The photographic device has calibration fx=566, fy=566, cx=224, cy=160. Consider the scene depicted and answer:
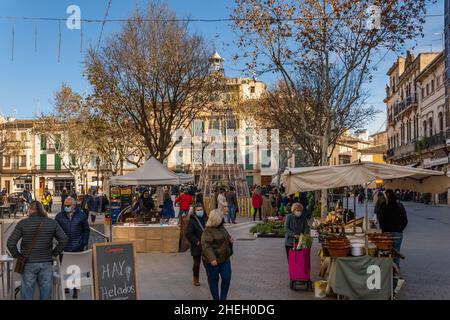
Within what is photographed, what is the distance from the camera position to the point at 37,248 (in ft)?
23.4

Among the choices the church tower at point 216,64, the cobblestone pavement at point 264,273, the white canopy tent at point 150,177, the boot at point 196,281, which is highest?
the church tower at point 216,64

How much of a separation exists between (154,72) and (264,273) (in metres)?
14.2

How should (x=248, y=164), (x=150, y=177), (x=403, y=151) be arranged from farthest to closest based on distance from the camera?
(x=248, y=164)
(x=403, y=151)
(x=150, y=177)

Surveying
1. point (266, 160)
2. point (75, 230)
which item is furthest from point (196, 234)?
point (266, 160)

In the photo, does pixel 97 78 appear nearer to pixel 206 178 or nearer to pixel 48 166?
pixel 206 178

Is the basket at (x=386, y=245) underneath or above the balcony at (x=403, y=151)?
underneath

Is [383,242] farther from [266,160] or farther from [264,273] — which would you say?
[266,160]

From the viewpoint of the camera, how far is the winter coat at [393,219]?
438 inches

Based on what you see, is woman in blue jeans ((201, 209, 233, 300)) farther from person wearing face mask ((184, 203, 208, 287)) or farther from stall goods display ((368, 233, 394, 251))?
stall goods display ((368, 233, 394, 251))

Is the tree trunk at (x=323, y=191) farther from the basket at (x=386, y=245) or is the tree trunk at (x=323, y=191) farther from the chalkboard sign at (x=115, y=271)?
the chalkboard sign at (x=115, y=271)

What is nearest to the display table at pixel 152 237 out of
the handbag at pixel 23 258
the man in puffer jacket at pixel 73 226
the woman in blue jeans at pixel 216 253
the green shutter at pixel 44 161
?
the man in puffer jacket at pixel 73 226

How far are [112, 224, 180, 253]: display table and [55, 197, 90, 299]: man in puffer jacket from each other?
5.53 metres

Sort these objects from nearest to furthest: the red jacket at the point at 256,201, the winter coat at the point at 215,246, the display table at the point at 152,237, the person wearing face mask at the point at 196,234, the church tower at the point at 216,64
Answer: the winter coat at the point at 215,246
the person wearing face mask at the point at 196,234
the display table at the point at 152,237
the church tower at the point at 216,64
the red jacket at the point at 256,201

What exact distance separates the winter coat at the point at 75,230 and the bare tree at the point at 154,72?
13.8m
